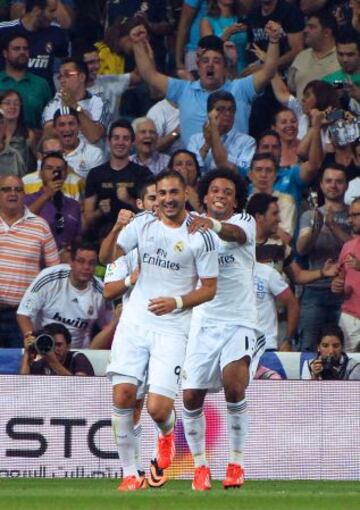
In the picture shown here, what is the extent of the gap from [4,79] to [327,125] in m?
4.01

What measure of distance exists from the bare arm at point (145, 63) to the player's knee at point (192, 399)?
7.17 m

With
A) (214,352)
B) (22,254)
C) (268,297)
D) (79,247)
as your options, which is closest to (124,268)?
(214,352)

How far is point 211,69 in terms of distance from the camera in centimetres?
1842

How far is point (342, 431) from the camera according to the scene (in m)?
15.2

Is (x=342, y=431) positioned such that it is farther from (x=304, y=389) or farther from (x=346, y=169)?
(x=346, y=169)

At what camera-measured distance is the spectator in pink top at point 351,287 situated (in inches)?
648

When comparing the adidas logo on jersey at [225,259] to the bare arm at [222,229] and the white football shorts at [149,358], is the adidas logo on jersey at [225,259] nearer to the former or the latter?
the bare arm at [222,229]

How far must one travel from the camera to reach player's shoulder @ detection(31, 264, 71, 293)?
16.4 m

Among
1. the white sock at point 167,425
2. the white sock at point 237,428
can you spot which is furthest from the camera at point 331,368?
the white sock at point 167,425

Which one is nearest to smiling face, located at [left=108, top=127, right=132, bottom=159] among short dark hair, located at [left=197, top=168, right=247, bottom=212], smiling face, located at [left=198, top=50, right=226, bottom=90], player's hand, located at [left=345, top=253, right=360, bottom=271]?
smiling face, located at [left=198, top=50, right=226, bottom=90]

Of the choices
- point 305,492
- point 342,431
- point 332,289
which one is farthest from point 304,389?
point 305,492

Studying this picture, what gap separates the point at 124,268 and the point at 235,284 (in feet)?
3.09

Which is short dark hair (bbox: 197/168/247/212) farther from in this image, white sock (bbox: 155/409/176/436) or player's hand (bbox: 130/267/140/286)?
white sock (bbox: 155/409/176/436)

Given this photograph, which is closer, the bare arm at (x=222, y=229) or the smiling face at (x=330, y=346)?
the bare arm at (x=222, y=229)
